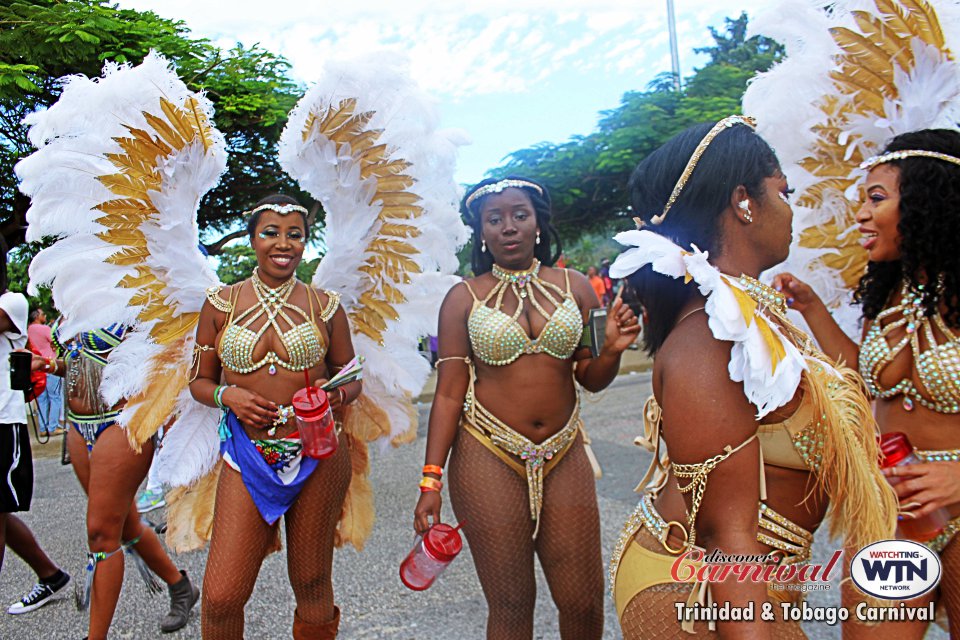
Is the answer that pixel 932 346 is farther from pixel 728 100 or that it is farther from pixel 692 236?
pixel 728 100

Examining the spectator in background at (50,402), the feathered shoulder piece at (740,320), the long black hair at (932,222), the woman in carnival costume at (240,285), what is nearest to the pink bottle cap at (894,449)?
the long black hair at (932,222)

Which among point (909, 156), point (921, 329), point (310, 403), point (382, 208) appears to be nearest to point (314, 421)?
point (310, 403)

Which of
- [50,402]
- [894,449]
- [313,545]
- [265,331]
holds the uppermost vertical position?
[265,331]

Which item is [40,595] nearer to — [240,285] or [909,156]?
[240,285]

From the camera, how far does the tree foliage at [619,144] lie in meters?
13.6

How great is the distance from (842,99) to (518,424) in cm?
163

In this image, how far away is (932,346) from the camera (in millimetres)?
1868

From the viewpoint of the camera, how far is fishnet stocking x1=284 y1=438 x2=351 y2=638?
2.72 m

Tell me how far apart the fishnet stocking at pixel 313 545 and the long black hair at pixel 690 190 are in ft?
5.29

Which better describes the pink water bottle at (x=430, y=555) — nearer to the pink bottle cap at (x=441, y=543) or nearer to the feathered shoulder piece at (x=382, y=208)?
the pink bottle cap at (x=441, y=543)

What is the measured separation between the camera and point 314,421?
2561 mm

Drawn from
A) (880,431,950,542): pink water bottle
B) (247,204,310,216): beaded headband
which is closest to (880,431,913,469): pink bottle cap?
(880,431,950,542): pink water bottle

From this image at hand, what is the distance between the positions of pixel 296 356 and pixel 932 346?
6.93 feet

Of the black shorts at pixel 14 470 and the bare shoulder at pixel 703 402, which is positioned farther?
the black shorts at pixel 14 470
